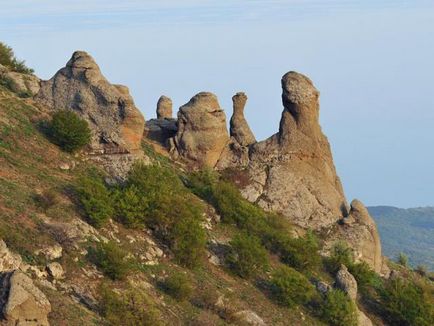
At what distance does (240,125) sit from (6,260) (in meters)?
27.2

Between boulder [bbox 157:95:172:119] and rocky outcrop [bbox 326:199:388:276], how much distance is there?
1610 centimetres

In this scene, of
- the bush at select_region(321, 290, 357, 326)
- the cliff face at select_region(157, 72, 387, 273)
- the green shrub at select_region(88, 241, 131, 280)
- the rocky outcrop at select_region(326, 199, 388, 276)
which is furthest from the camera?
the cliff face at select_region(157, 72, 387, 273)

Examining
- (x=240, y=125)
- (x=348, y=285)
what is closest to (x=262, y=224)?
(x=348, y=285)

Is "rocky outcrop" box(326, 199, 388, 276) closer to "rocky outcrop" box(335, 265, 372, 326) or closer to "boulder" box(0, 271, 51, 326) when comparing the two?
"rocky outcrop" box(335, 265, 372, 326)

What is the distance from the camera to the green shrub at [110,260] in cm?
3381

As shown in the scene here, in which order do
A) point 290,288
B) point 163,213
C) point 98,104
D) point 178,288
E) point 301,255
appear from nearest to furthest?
point 178,288 → point 290,288 → point 163,213 → point 301,255 → point 98,104

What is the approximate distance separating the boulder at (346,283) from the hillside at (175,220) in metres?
0.08

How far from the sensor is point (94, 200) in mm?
37844

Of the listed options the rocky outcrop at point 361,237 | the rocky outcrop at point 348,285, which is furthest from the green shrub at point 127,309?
the rocky outcrop at point 361,237

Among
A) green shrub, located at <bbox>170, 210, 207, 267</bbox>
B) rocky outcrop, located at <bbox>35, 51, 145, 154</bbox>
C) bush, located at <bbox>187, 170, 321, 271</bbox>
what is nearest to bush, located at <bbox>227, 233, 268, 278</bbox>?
green shrub, located at <bbox>170, 210, 207, 267</bbox>

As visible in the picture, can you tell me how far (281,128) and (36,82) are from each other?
55.4ft

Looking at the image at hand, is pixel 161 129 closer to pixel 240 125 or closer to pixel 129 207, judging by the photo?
pixel 240 125

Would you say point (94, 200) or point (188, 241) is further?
point (188, 241)

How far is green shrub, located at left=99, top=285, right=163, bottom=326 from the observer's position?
3000 cm
